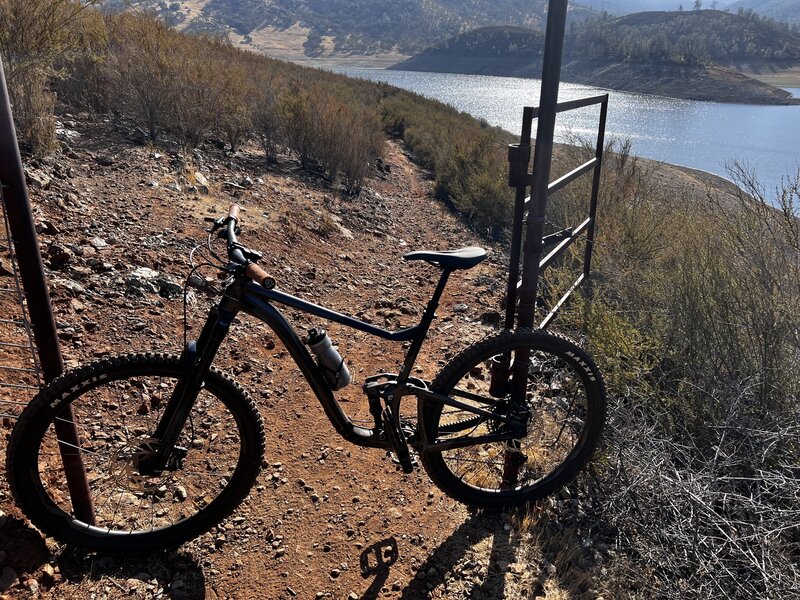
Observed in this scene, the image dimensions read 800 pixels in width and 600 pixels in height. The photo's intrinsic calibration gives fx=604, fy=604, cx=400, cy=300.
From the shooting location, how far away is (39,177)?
5141 millimetres

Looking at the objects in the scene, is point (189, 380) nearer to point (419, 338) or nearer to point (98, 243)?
point (419, 338)

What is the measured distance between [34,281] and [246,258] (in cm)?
68

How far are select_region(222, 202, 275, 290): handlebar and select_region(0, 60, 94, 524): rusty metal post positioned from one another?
612 mm

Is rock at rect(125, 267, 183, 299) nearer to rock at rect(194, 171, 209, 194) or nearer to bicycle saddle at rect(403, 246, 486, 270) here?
rock at rect(194, 171, 209, 194)

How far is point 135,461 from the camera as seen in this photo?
7.58 feet

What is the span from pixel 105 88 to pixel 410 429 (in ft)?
25.8

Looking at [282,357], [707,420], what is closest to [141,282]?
[282,357]

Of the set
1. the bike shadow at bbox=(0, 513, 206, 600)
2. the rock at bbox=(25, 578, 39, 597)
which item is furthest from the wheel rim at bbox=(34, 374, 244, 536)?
the rock at bbox=(25, 578, 39, 597)

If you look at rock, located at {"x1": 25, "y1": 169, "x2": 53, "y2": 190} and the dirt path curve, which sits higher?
rock, located at {"x1": 25, "y1": 169, "x2": 53, "y2": 190}

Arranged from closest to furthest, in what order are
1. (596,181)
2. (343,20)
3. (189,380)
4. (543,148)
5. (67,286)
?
1. (189,380)
2. (543,148)
3. (67,286)
4. (596,181)
5. (343,20)

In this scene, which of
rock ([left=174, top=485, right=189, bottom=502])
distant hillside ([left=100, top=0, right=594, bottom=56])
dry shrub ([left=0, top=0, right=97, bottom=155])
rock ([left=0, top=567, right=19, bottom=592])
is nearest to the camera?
rock ([left=0, top=567, right=19, bottom=592])

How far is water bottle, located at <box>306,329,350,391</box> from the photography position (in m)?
2.27

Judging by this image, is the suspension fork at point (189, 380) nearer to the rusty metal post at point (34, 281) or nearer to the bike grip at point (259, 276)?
the bike grip at point (259, 276)

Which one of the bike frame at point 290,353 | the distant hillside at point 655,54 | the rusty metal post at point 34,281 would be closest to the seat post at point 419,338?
the bike frame at point 290,353
